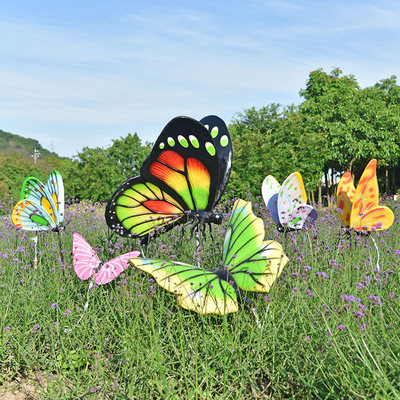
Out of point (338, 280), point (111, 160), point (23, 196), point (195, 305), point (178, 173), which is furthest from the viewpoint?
point (111, 160)

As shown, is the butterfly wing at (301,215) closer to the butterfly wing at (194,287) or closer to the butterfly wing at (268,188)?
the butterfly wing at (268,188)

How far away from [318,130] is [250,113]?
775cm

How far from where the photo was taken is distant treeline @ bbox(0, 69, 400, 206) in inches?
491

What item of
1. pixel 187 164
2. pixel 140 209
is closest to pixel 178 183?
pixel 187 164

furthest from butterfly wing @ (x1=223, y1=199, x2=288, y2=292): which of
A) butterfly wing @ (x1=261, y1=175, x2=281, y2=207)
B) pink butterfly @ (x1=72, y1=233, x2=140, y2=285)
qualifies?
butterfly wing @ (x1=261, y1=175, x2=281, y2=207)

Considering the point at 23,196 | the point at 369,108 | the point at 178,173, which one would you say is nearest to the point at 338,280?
the point at 178,173

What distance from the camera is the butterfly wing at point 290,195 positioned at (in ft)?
14.5

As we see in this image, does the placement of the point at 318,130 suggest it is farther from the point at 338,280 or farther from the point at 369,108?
the point at 338,280

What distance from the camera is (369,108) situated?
21.5 m

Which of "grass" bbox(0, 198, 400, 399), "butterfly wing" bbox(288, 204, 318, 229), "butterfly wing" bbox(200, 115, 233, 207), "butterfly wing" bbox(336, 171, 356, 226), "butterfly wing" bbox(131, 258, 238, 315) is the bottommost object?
"grass" bbox(0, 198, 400, 399)

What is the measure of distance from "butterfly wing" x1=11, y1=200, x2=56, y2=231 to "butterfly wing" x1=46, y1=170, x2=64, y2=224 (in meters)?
0.22

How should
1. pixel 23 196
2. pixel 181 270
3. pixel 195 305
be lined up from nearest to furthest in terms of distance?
1. pixel 195 305
2. pixel 181 270
3. pixel 23 196

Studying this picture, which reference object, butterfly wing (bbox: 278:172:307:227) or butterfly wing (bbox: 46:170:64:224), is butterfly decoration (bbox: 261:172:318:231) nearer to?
butterfly wing (bbox: 278:172:307:227)

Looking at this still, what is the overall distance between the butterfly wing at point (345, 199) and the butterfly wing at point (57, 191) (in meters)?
2.98
